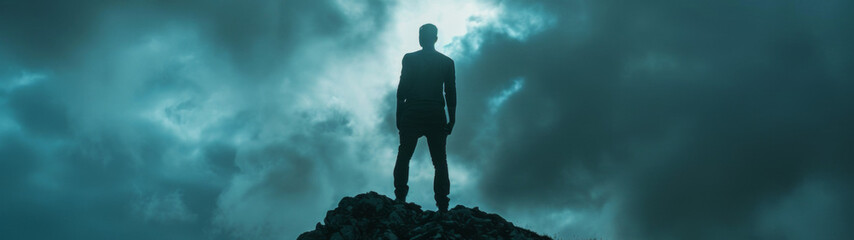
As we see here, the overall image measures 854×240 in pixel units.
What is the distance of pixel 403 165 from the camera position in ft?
52.5

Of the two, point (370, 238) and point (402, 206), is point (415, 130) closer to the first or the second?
point (402, 206)

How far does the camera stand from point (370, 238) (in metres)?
13.6

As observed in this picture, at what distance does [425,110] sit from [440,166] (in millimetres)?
1408

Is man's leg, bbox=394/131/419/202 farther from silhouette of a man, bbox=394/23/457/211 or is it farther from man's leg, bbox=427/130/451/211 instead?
man's leg, bbox=427/130/451/211

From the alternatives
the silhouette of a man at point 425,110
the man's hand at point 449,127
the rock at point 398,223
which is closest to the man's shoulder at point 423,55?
the silhouette of a man at point 425,110

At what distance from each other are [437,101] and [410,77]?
871 mm

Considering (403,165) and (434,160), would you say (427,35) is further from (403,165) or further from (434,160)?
(403,165)

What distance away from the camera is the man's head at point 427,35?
53.4 feet

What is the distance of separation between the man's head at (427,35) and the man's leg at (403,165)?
222cm

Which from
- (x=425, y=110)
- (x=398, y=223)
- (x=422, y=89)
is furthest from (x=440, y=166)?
(x=398, y=223)

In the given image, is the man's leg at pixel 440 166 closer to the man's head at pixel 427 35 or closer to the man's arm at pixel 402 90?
the man's arm at pixel 402 90

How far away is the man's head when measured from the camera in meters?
16.3

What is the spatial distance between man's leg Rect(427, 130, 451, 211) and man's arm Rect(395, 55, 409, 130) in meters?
0.88

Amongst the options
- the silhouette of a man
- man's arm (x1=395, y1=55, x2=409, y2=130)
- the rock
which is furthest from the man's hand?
the rock
